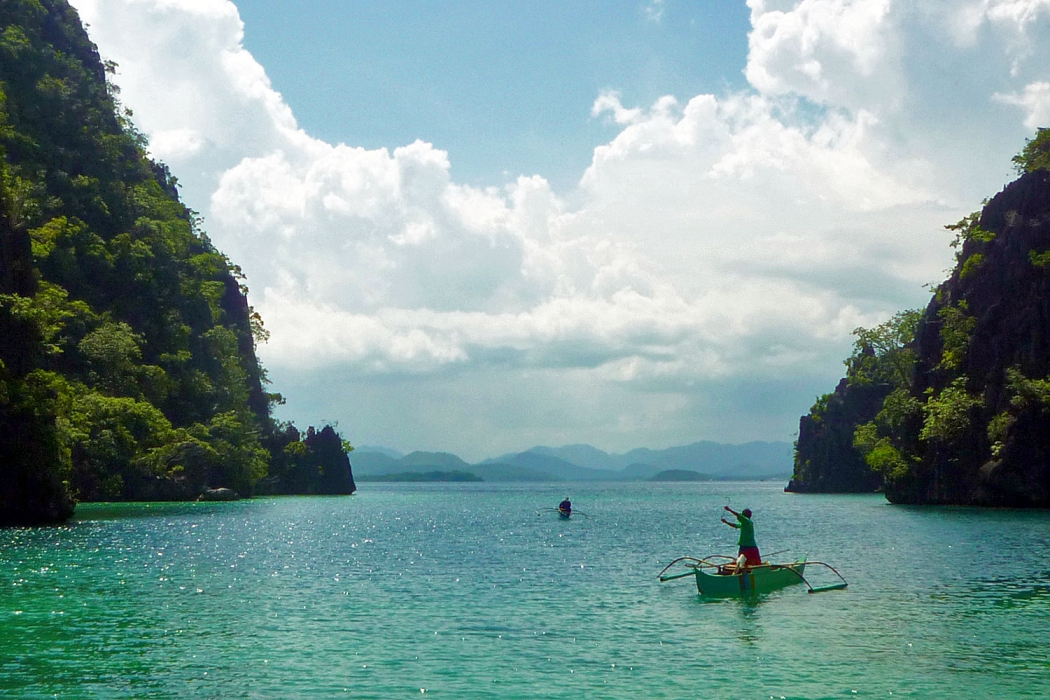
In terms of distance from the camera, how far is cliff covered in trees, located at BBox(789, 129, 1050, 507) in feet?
287

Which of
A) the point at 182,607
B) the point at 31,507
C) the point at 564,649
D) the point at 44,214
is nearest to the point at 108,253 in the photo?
the point at 44,214

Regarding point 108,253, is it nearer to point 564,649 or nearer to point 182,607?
point 182,607

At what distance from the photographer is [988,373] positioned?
94500 mm

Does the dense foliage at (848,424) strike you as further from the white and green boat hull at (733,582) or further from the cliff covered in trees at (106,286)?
the white and green boat hull at (733,582)

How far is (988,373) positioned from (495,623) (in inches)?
3193

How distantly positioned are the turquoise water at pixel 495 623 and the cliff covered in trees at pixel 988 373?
3391 cm

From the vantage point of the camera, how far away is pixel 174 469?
4469 inches

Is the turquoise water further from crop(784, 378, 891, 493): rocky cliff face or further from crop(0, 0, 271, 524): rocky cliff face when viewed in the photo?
crop(784, 378, 891, 493): rocky cliff face

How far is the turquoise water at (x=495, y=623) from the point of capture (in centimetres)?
2145

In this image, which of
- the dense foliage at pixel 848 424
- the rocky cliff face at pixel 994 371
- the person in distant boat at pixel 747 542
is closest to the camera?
the person in distant boat at pixel 747 542

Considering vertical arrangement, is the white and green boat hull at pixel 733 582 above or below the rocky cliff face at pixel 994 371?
below

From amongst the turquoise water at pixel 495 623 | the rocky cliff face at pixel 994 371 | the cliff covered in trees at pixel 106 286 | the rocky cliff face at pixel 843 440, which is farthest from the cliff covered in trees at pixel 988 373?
the cliff covered in trees at pixel 106 286

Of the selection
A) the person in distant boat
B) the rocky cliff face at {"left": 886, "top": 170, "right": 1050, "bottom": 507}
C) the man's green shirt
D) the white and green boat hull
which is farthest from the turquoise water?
the rocky cliff face at {"left": 886, "top": 170, "right": 1050, "bottom": 507}

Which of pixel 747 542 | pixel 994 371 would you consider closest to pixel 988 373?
pixel 994 371
